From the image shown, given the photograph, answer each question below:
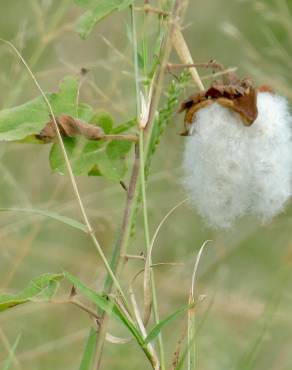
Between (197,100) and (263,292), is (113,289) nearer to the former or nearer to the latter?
(197,100)

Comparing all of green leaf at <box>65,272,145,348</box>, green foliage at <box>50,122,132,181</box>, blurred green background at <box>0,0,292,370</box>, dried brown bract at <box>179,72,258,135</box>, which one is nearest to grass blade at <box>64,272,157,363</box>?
green leaf at <box>65,272,145,348</box>

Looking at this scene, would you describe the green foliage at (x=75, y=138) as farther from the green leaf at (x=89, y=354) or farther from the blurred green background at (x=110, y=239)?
the blurred green background at (x=110, y=239)

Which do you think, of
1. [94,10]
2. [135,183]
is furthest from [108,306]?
[94,10]

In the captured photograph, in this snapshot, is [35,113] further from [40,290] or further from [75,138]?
[40,290]

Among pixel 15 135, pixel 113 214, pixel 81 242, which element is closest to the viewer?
pixel 15 135

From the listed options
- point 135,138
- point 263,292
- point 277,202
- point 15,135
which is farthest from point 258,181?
point 263,292

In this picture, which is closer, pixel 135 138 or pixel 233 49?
pixel 135 138
